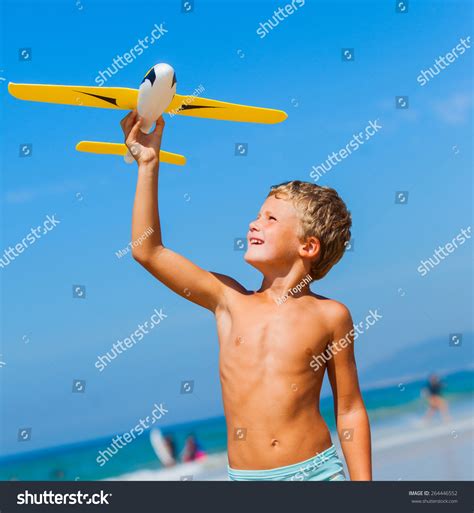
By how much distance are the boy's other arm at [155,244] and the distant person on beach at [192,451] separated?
2010 centimetres

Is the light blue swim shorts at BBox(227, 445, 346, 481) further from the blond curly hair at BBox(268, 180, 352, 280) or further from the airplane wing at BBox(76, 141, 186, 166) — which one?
the airplane wing at BBox(76, 141, 186, 166)

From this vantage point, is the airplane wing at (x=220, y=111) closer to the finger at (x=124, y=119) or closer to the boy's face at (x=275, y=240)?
the finger at (x=124, y=119)

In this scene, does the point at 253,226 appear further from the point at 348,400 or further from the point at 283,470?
the point at 283,470

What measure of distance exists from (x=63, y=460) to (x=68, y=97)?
25.6 metres

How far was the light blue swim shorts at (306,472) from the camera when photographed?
372 centimetres

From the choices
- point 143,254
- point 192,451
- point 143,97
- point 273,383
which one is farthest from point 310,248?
point 192,451

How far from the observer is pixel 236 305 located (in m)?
3.98

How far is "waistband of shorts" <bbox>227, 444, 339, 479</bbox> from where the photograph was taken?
3.72 metres

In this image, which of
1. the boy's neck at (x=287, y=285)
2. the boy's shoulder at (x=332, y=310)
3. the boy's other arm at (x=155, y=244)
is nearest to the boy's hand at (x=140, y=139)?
the boy's other arm at (x=155, y=244)

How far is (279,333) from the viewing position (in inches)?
151

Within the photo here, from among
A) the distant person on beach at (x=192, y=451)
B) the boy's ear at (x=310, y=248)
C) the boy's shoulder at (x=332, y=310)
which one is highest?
the distant person on beach at (x=192, y=451)

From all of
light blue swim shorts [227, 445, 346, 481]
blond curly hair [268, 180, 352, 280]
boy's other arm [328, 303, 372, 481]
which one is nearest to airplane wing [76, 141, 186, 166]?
blond curly hair [268, 180, 352, 280]

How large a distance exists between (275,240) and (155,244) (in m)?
0.61
